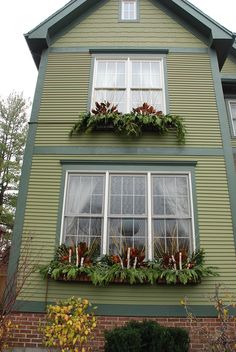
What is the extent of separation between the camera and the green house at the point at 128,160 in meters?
6.36

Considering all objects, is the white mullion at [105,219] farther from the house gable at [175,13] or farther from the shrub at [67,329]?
the house gable at [175,13]

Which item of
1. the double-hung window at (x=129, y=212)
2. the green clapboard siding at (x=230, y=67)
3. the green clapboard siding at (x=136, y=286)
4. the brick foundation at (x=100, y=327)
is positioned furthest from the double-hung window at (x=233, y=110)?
the brick foundation at (x=100, y=327)

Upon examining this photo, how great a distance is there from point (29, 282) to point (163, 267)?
2611 millimetres

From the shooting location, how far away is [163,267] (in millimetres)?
6352

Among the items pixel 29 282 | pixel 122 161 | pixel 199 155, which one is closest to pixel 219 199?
pixel 199 155

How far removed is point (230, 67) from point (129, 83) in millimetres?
5103

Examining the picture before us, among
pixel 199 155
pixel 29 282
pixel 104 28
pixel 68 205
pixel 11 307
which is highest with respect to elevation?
pixel 104 28

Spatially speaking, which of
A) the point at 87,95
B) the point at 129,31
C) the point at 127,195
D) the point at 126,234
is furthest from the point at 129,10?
the point at 126,234

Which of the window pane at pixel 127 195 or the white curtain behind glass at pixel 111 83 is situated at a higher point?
the white curtain behind glass at pixel 111 83

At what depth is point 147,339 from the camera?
5199 mm

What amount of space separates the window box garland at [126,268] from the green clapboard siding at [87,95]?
8.53ft

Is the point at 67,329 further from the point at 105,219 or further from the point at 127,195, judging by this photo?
the point at 127,195

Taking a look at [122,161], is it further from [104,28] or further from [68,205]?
[104,28]

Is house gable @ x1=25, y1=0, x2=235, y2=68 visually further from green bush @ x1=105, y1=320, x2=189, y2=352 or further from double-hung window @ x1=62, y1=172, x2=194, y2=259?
green bush @ x1=105, y1=320, x2=189, y2=352
